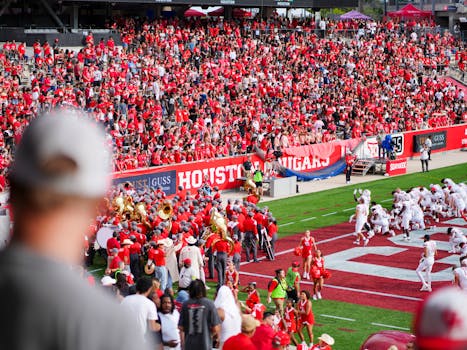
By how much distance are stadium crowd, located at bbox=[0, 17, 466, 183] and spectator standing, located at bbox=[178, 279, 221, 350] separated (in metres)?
15.1

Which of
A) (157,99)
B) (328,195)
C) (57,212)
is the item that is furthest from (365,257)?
(57,212)

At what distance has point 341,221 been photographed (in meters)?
27.5

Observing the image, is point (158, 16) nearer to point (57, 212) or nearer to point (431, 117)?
point (431, 117)

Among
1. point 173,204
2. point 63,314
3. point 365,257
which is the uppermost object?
point 63,314

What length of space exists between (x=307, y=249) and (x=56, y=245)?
59.2 feet

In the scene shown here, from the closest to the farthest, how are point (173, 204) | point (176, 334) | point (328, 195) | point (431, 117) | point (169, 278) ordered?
point (176, 334), point (169, 278), point (173, 204), point (328, 195), point (431, 117)

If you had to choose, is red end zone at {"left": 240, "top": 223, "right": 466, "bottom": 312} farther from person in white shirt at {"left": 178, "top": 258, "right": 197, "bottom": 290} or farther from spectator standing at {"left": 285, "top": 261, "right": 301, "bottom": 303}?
person in white shirt at {"left": 178, "top": 258, "right": 197, "bottom": 290}

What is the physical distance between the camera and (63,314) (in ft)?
5.36

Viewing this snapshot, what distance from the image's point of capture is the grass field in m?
16.1

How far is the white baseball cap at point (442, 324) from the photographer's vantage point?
1.72 m

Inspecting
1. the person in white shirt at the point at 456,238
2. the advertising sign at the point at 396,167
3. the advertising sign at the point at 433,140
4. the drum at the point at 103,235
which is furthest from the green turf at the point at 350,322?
the advertising sign at the point at 433,140

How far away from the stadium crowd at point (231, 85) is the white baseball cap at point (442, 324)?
74.5ft

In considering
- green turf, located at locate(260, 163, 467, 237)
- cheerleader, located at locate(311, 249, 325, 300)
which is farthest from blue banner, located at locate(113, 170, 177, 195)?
cheerleader, located at locate(311, 249, 325, 300)

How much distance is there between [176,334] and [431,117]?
116ft
